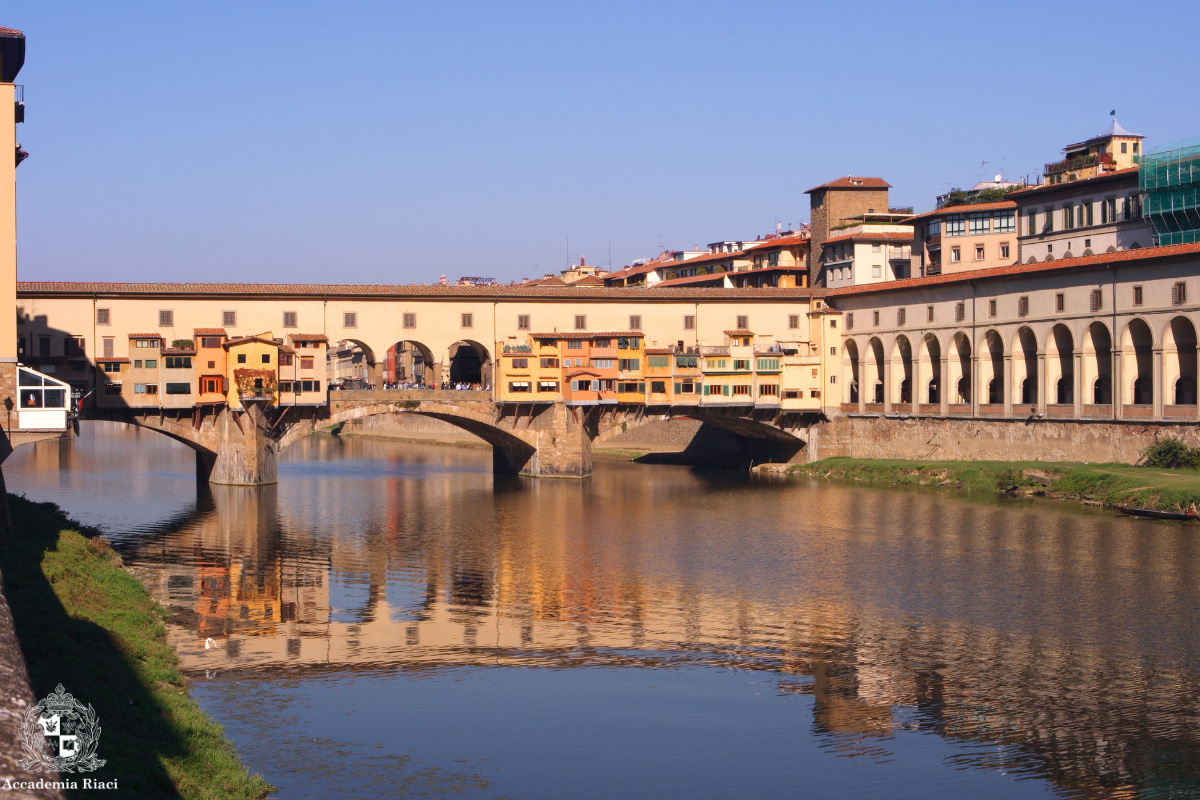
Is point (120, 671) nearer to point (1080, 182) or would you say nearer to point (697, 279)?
point (1080, 182)

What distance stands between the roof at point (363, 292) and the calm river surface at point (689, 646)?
484 inches

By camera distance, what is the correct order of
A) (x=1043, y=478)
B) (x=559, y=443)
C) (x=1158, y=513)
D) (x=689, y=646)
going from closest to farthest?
(x=689, y=646) → (x=1158, y=513) → (x=1043, y=478) → (x=559, y=443)

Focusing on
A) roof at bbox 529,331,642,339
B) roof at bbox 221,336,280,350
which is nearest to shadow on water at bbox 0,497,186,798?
roof at bbox 221,336,280,350

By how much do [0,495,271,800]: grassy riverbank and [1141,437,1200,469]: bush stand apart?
121 feet

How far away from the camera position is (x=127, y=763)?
1426 cm

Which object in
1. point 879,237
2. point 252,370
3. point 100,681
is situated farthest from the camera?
point 879,237

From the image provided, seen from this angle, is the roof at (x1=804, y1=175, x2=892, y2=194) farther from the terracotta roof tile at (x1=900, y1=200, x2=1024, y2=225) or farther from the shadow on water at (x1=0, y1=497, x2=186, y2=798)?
the shadow on water at (x1=0, y1=497, x2=186, y2=798)

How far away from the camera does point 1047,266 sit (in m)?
54.3

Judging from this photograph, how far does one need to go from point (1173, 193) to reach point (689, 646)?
4363 centimetres

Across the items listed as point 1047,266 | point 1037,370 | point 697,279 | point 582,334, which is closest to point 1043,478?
point 1037,370

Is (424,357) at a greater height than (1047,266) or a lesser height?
lesser

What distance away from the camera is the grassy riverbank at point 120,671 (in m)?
15.0

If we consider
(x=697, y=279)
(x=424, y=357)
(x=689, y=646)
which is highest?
(x=697, y=279)

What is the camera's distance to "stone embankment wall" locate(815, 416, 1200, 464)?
49.9m
